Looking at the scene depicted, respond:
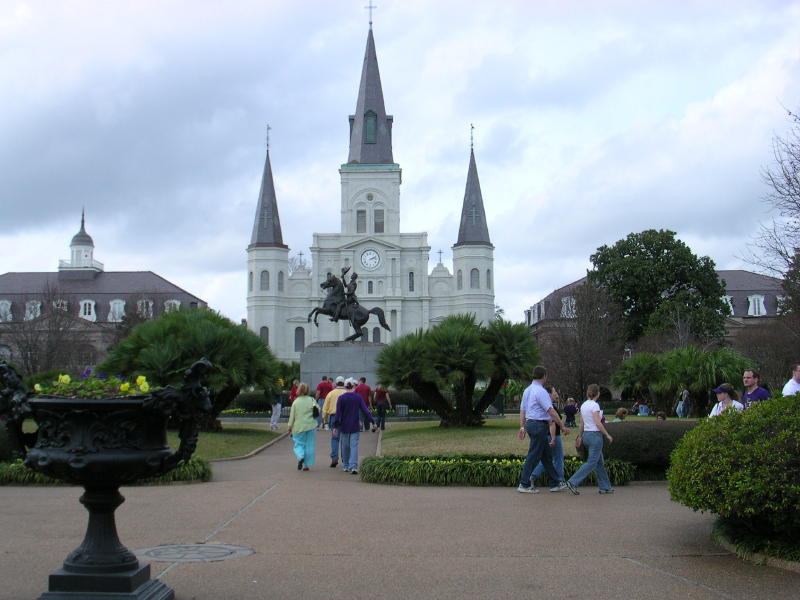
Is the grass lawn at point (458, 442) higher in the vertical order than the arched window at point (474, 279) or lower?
lower

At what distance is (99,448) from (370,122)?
92334 mm

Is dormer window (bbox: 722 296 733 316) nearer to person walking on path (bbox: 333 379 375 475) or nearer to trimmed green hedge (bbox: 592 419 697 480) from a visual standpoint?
trimmed green hedge (bbox: 592 419 697 480)

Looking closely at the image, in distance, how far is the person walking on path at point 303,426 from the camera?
1523 cm

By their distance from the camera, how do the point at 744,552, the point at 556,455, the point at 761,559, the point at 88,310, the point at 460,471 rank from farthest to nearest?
the point at 88,310, the point at 460,471, the point at 556,455, the point at 744,552, the point at 761,559

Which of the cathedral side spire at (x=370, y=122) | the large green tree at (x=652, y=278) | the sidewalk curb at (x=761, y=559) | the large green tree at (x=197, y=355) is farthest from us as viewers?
the cathedral side spire at (x=370, y=122)

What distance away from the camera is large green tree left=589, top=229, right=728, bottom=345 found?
2403 inches

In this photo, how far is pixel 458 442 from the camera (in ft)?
62.7

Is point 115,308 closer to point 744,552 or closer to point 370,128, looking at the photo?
point 370,128

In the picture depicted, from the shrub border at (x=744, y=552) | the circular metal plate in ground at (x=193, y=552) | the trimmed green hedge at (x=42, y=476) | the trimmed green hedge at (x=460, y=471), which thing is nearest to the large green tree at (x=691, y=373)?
the trimmed green hedge at (x=460, y=471)

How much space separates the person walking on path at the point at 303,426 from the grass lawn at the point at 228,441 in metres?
2.29

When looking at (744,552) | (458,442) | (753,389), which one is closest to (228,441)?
(458,442)

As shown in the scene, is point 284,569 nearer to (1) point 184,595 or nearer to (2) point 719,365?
(1) point 184,595

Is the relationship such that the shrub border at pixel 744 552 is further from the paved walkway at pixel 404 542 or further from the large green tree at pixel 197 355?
the large green tree at pixel 197 355

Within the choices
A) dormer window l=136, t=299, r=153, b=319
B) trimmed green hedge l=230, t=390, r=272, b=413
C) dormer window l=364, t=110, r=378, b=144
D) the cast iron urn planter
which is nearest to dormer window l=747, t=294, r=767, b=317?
dormer window l=364, t=110, r=378, b=144
